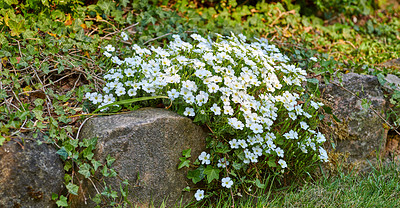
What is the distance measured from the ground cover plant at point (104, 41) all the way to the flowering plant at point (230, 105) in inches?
5.5

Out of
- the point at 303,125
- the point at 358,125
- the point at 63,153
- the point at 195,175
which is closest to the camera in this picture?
the point at 63,153

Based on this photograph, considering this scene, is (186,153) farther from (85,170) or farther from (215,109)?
(85,170)

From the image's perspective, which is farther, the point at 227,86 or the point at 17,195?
the point at 227,86

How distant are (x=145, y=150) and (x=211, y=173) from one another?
0.49 meters

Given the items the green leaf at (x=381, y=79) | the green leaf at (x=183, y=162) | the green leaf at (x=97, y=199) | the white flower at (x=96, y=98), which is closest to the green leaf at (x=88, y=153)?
the green leaf at (x=97, y=199)

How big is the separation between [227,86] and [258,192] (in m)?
0.84

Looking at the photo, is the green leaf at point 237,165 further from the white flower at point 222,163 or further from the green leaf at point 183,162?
the green leaf at point 183,162

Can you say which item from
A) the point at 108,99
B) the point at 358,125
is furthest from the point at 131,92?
the point at 358,125

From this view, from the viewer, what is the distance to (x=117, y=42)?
3418mm

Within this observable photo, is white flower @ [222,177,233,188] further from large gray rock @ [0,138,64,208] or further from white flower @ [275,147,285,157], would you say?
large gray rock @ [0,138,64,208]

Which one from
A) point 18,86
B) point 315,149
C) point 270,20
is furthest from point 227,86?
point 270,20

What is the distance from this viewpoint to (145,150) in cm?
241

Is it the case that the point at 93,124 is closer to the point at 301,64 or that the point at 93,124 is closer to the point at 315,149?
the point at 315,149

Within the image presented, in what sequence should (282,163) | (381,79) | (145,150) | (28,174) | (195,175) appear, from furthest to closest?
(381,79) → (282,163) → (195,175) → (145,150) → (28,174)
